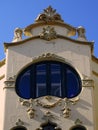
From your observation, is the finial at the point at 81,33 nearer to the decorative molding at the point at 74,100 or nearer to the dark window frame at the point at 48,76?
the dark window frame at the point at 48,76

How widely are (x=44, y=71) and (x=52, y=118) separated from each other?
2.64 meters

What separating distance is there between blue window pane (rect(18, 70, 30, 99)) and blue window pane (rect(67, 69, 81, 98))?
1.79m

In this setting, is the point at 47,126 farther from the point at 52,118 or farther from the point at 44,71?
the point at 44,71

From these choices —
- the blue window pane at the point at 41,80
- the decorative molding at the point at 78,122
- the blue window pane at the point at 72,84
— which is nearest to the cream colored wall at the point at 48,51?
the blue window pane at the point at 72,84

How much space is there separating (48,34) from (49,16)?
1.74 m

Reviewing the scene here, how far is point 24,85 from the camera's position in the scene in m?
20.3

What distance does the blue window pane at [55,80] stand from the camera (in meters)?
19.9

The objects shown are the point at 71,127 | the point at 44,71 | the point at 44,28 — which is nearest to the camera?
the point at 71,127

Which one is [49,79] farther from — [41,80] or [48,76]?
[41,80]

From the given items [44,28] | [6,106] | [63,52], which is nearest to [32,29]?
[44,28]

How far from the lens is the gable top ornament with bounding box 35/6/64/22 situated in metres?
23.2

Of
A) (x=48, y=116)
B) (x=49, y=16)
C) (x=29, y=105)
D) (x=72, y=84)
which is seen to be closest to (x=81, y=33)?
(x=49, y=16)

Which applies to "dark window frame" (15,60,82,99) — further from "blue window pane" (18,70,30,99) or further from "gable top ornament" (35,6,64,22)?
"gable top ornament" (35,6,64,22)

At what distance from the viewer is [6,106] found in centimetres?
1947
